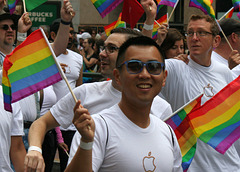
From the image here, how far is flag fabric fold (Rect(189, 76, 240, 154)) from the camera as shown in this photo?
441 centimetres

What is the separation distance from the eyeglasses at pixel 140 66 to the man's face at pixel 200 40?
81.3 inches

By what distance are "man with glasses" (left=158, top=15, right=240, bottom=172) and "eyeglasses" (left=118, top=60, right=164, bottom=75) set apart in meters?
1.77

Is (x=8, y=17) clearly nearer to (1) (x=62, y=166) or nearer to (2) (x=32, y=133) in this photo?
(1) (x=62, y=166)

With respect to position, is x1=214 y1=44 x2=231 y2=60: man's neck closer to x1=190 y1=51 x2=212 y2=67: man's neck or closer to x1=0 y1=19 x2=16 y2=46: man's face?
x1=190 y1=51 x2=212 y2=67: man's neck

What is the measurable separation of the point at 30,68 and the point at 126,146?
999 millimetres

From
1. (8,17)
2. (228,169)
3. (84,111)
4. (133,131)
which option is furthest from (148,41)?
(8,17)

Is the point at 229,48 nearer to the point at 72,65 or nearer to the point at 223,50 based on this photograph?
the point at 223,50

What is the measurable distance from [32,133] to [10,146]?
2.05 ft

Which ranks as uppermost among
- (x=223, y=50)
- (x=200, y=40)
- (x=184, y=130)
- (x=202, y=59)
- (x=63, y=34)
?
(x=63, y=34)

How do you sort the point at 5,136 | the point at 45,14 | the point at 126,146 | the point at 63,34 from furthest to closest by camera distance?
the point at 45,14, the point at 63,34, the point at 5,136, the point at 126,146

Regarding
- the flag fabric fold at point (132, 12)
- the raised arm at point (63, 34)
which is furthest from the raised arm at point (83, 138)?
the flag fabric fold at point (132, 12)

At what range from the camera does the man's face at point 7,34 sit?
5.66m

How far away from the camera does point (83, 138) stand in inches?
111

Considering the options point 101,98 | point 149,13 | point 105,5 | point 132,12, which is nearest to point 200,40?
point 149,13
